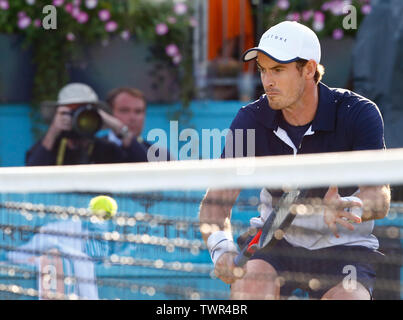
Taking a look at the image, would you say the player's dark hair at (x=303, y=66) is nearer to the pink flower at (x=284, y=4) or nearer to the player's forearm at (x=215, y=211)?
the player's forearm at (x=215, y=211)

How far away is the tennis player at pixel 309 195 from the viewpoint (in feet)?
8.47

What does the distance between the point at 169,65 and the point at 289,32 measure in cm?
270

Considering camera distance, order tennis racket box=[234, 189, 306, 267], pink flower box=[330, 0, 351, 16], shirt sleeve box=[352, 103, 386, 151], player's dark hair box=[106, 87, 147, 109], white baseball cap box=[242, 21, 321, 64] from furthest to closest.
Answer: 1. pink flower box=[330, 0, 351, 16]
2. player's dark hair box=[106, 87, 147, 109]
3. white baseball cap box=[242, 21, 321, 64]
4. shirt sleeve box=[352, 103, 386, 151]
5. tennis racket box=[234, 189, 306, 267]

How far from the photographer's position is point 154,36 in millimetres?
5785

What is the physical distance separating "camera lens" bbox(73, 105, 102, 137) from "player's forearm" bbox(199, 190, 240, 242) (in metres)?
2.47

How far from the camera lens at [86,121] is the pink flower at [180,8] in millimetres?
1094

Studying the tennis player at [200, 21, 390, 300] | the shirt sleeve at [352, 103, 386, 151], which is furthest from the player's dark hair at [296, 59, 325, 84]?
the shirt sleeve at [352, 103, 386, 151]

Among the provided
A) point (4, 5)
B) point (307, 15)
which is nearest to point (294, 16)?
point (307, 15)

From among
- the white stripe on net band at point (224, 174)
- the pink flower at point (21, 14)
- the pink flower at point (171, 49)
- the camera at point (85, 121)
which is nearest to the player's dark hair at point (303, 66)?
the white stripe on net band at point (224, 174)

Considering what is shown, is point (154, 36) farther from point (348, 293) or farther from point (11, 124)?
point (348, 293)

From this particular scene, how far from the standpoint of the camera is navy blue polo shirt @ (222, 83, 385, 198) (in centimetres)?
300

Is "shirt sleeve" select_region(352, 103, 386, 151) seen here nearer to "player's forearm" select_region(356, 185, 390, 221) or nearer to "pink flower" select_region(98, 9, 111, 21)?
"player's forearm" select_region(356, 185, 390, 221)
